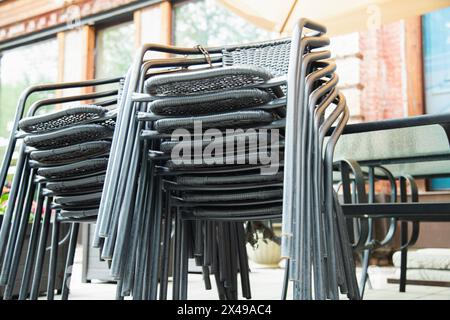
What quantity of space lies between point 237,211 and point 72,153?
0.42 m

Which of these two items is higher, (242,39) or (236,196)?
(242,39)

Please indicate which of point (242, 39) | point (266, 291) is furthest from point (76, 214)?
point (242, 39)

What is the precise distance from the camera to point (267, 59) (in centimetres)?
146

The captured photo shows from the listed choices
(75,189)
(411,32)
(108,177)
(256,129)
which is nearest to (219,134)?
(256,129)

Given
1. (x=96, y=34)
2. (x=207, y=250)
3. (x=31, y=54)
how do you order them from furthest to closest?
(x=31, y=54), (x=96, y=34), (x=207, y=250)

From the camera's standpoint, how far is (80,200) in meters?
1.48

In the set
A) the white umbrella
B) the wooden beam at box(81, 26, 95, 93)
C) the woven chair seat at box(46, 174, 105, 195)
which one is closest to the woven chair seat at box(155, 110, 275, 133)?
the woven chair seat at box(46, 174, 105, 195)

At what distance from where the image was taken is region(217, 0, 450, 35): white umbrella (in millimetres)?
2752

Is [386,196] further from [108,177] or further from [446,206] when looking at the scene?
[108,177]

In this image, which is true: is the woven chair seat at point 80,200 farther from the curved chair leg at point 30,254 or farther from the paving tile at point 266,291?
the paving tile at point 266,291

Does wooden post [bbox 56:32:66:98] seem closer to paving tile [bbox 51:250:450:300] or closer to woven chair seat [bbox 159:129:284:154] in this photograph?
paving tile [bbox 51:250:450:300]

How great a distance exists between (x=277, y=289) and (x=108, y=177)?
82.6 inches

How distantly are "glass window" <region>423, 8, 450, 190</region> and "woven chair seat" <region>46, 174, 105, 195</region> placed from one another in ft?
13.1

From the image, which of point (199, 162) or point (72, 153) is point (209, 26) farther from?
point (199, 162)
